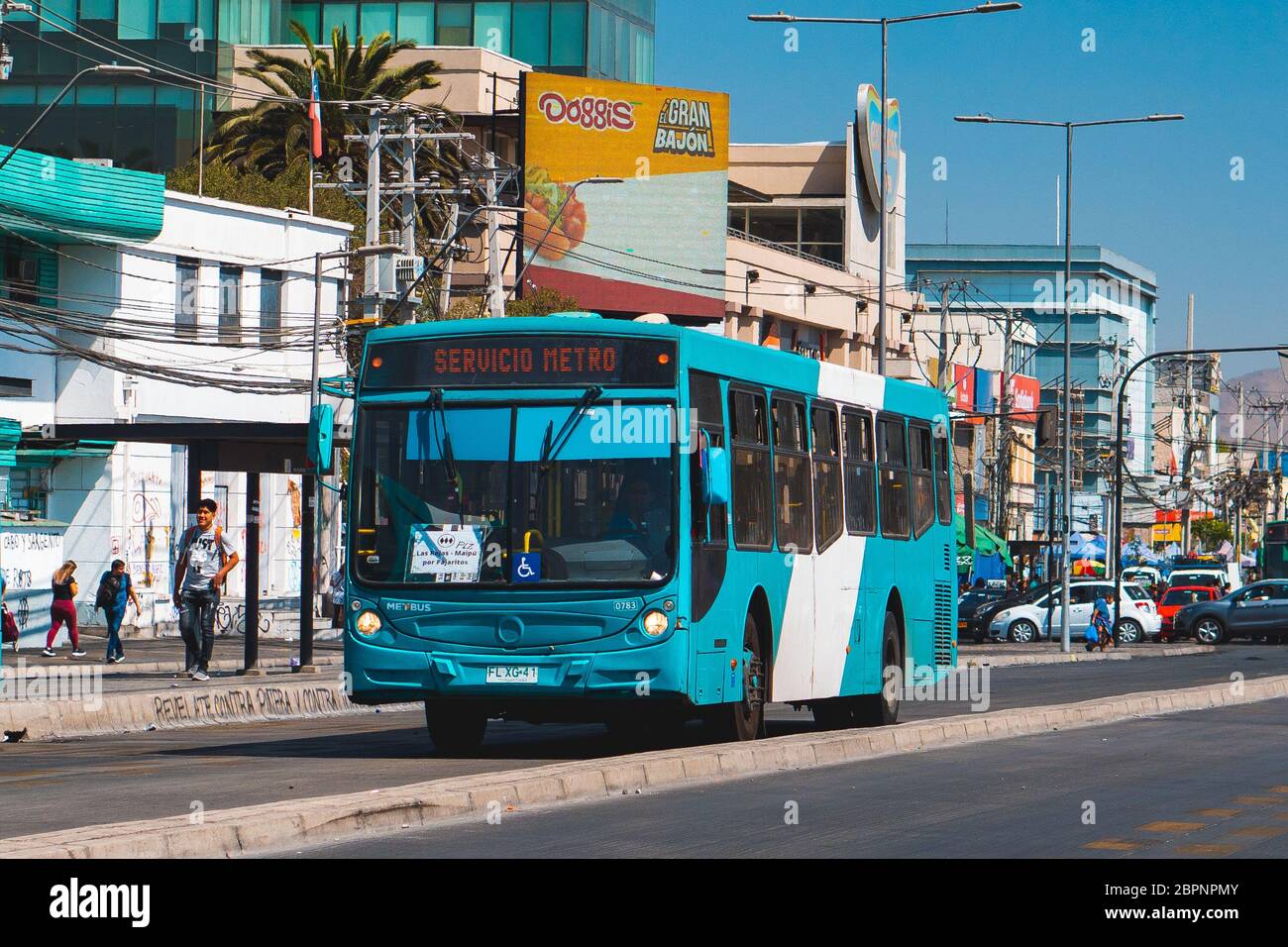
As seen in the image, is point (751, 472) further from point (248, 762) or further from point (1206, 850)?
point (1206, 850)

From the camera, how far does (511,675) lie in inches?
607

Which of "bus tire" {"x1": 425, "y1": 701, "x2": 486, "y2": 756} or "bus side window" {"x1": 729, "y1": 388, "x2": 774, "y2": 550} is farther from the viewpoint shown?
"bus tire" {"x1": 425, "y1": 701, "x2": 486, "y2": 756}

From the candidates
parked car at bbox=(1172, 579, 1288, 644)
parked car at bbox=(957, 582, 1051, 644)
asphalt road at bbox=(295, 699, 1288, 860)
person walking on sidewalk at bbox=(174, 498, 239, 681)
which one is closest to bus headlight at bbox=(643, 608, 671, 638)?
asphalt road at bbox=(295, 699, 1288, 860)

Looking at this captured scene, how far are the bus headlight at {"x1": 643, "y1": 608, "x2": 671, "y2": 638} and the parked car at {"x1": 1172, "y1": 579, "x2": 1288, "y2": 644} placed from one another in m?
43.9

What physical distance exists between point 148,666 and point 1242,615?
3437cm

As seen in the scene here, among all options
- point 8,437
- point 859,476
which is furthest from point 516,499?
point 8,437

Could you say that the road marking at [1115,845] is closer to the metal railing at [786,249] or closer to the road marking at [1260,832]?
the road marking at [1260,832]

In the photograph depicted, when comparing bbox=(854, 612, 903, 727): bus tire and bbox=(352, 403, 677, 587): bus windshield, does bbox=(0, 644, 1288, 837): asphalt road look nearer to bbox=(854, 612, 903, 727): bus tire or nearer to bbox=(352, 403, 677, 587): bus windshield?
bbox=(854, 612, 903, 727): bus tire

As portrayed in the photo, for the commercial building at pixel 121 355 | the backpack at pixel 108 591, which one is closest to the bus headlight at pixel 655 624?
the backpack at pixel 108 591

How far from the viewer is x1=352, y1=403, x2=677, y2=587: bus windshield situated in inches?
603

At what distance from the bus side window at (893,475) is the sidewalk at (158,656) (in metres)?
11.2

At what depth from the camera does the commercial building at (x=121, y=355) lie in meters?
40.6

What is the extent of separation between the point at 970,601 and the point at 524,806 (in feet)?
155

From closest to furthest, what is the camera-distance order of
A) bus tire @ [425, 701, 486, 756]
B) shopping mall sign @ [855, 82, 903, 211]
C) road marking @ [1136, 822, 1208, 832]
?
road marking @ [1136, 822, 1208, 832] → bus tire @ [425, 701, 486, 756] → shopping mall sign @ [855, 82, 903, 211]
